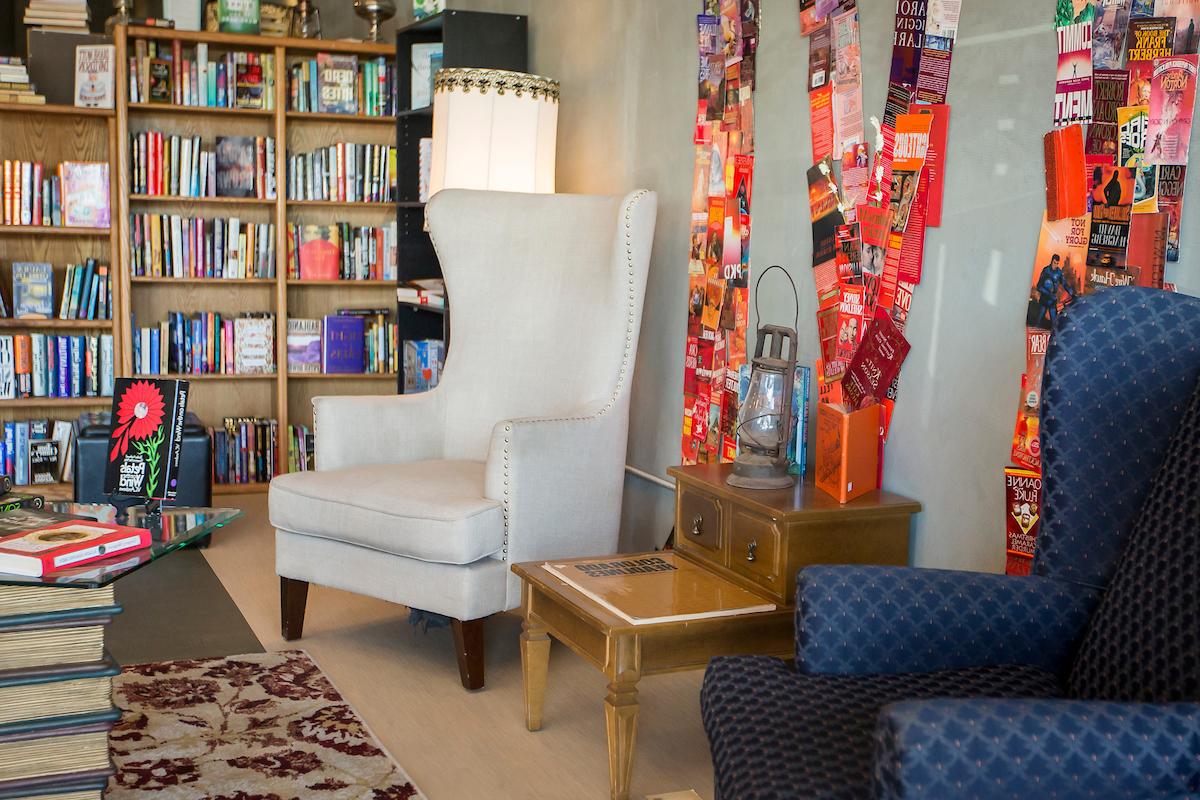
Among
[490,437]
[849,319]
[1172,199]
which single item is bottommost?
[490,437]

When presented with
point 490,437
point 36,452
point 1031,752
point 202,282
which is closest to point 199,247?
point 202,282

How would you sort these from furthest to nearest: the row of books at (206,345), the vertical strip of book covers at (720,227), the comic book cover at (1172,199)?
the row of books at (206,345) → the vertical strip of book covers at (720,227) → the comic book cover at (1172,199)

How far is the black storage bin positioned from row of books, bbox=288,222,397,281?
0.92 m

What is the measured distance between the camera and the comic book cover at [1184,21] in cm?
183

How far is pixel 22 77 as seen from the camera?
471 centimetres

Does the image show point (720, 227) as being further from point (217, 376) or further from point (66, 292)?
point (66, 292)

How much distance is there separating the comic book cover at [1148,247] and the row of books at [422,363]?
267cm

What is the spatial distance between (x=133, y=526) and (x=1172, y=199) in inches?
72.3

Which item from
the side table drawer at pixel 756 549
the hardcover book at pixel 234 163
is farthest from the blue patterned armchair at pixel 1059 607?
the hardcover book at pixel 234 163

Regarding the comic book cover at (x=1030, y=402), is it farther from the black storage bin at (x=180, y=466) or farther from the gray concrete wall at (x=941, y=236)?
the black storage bin at (x=180, y=466)

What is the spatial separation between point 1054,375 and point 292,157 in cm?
392

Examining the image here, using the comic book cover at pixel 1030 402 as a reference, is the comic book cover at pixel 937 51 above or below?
above

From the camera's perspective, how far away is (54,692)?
1.80 metres

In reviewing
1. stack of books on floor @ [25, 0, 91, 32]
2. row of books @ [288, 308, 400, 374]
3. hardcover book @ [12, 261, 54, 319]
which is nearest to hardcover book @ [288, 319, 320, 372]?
row of books @ [288, 308, 400, 374]
